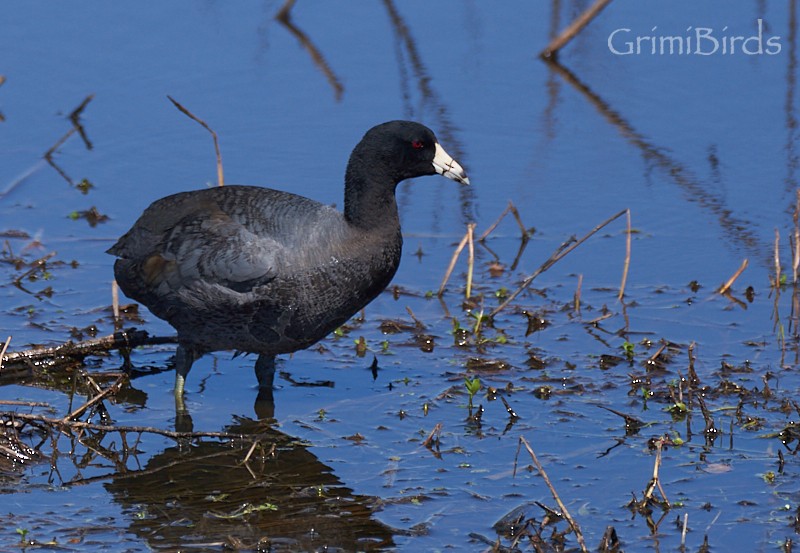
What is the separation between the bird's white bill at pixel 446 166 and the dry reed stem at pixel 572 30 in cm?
473

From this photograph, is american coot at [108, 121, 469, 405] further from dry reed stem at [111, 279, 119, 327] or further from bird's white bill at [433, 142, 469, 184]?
dry reed stem at [111, 279, 119, 327]

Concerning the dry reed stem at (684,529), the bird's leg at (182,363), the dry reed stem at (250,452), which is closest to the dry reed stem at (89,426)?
the dry reed stem at (250,452)

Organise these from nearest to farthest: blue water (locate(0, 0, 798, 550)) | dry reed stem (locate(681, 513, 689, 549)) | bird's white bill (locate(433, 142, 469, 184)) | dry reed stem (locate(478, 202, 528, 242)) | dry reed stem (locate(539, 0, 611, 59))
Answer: dry reed stem (locate(681, 513, 689, 549)), blue water (locate(0, 0, 798, 550)), bird's white bill (locate(433, 142, 469, 184)), dry reed stem (locate(478, 202, 528, 242)), dry reed stem (locate(539, 0, 611, 59))

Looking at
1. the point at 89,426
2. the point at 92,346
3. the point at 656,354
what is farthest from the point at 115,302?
the point at 656,354

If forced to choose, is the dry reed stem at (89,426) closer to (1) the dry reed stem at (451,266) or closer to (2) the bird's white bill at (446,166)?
(2) the bird's white bill at (446,166)

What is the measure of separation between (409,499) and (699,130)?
205 inches

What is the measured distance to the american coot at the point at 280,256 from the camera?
6.25m

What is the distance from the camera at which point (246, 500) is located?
5641mm

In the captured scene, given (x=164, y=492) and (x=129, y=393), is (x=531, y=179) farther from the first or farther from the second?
(x=164, y=492)

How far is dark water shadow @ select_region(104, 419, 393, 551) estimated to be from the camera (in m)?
5.27

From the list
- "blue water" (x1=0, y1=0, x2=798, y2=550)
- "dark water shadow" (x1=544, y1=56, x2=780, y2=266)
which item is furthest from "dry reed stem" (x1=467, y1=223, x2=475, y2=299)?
"dark water shadow" (x1=544, y1=56, x2=780, y2=266)

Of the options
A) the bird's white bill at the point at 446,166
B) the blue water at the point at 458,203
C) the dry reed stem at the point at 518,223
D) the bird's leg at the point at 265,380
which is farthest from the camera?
the dry reed stem at the point at 518,223

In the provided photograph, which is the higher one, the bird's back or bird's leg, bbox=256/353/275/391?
the bird's back

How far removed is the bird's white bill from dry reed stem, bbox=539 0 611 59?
15.5ft
